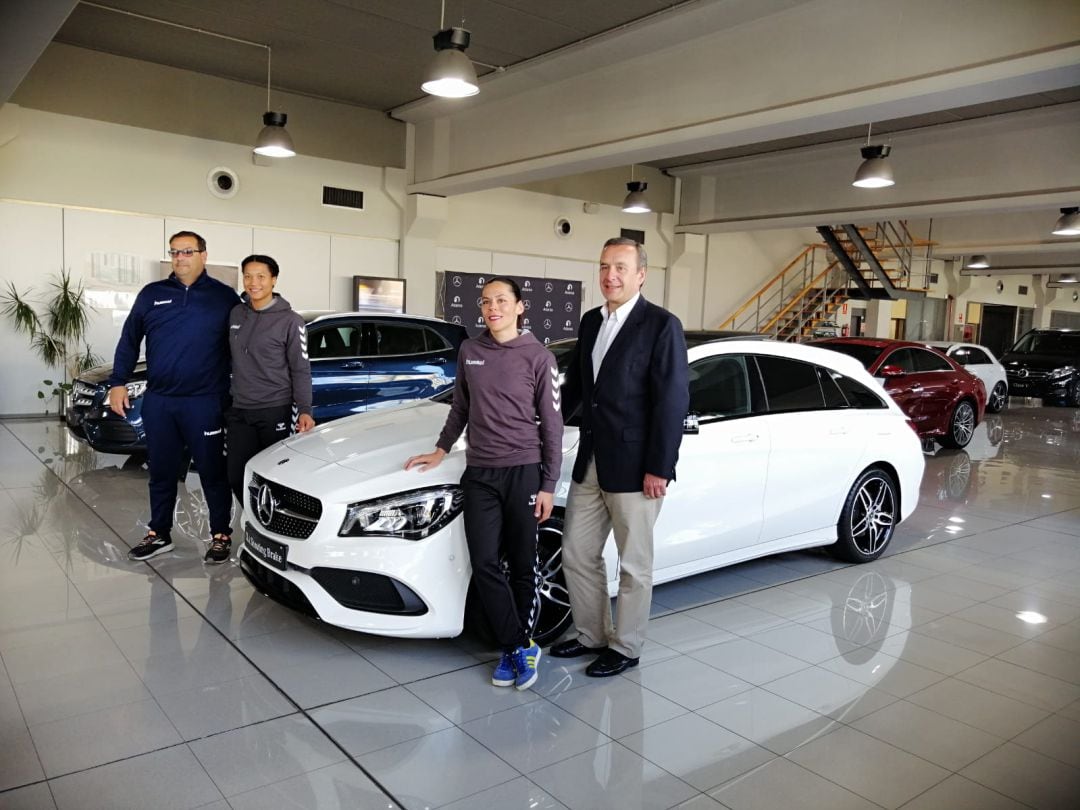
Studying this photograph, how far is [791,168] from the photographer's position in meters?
13.6

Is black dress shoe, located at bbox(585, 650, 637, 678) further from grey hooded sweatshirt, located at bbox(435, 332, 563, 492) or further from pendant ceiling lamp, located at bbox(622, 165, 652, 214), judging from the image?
pendant ceiling lamp, located at bbox(622, 165, 652, 214)

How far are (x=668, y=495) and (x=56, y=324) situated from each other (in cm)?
896

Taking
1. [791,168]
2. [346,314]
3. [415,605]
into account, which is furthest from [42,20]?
[791,168]

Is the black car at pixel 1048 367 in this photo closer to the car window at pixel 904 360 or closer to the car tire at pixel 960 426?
the car tire at pixel 960 426

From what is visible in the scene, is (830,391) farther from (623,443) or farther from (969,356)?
(969,356)

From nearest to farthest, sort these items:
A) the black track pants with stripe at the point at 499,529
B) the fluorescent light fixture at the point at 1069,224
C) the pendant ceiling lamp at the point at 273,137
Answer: the black track pants with stripe at the point at 499,529, the pendant ceiling lamp at the point at 273,137, the fluorescent light fixture at the point at 1069,224

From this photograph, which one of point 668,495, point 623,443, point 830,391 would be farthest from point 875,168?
point 623,443

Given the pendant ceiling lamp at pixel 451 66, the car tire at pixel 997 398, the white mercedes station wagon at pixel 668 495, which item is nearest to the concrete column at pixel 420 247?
the pendant ceiling lamp at pixel 451 66

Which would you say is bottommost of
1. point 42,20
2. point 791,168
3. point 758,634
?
point 758,634

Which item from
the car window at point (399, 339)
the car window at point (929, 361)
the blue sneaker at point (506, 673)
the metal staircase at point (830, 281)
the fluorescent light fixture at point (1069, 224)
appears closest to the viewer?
the blue sneaker at point (506, 673)

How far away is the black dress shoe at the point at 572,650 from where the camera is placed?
11.4 feet

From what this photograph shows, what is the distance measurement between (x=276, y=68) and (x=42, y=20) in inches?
201

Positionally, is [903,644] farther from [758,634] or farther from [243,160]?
[243,160]

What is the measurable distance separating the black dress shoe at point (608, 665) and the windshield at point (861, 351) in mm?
6594
